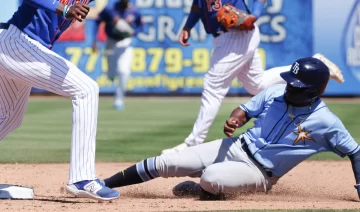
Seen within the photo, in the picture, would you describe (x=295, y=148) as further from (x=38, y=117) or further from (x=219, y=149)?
(x=38, y=117)

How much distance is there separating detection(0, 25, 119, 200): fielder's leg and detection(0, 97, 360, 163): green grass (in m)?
3.01

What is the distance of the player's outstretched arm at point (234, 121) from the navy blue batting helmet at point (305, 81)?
360 millimetres

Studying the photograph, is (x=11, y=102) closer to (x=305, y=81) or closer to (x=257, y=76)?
(x=305, y=81)

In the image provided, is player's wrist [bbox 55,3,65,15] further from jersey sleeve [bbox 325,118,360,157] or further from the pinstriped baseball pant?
jersey sleeve [bbox 325,118,360,157]

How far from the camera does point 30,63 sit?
573cm

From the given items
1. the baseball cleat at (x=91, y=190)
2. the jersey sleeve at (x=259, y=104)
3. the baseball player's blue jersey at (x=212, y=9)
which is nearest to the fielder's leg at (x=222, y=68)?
the baseball player's blue jersey at (x=212, y=9)

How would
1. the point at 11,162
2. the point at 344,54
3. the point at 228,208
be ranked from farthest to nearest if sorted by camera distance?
1. the point at 344,54
2. the point at 11,162
3. the point at 228,208

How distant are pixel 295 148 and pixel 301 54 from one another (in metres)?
12.6

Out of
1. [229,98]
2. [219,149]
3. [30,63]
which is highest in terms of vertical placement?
[30,63]

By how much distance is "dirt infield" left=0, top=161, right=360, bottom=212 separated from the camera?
225 inches

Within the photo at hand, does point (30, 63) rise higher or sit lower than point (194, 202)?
higher

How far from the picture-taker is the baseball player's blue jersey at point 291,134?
5867 mm

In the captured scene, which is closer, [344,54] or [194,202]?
[194,202]

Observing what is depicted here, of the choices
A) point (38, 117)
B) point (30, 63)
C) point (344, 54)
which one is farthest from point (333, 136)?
point (344, 54)
